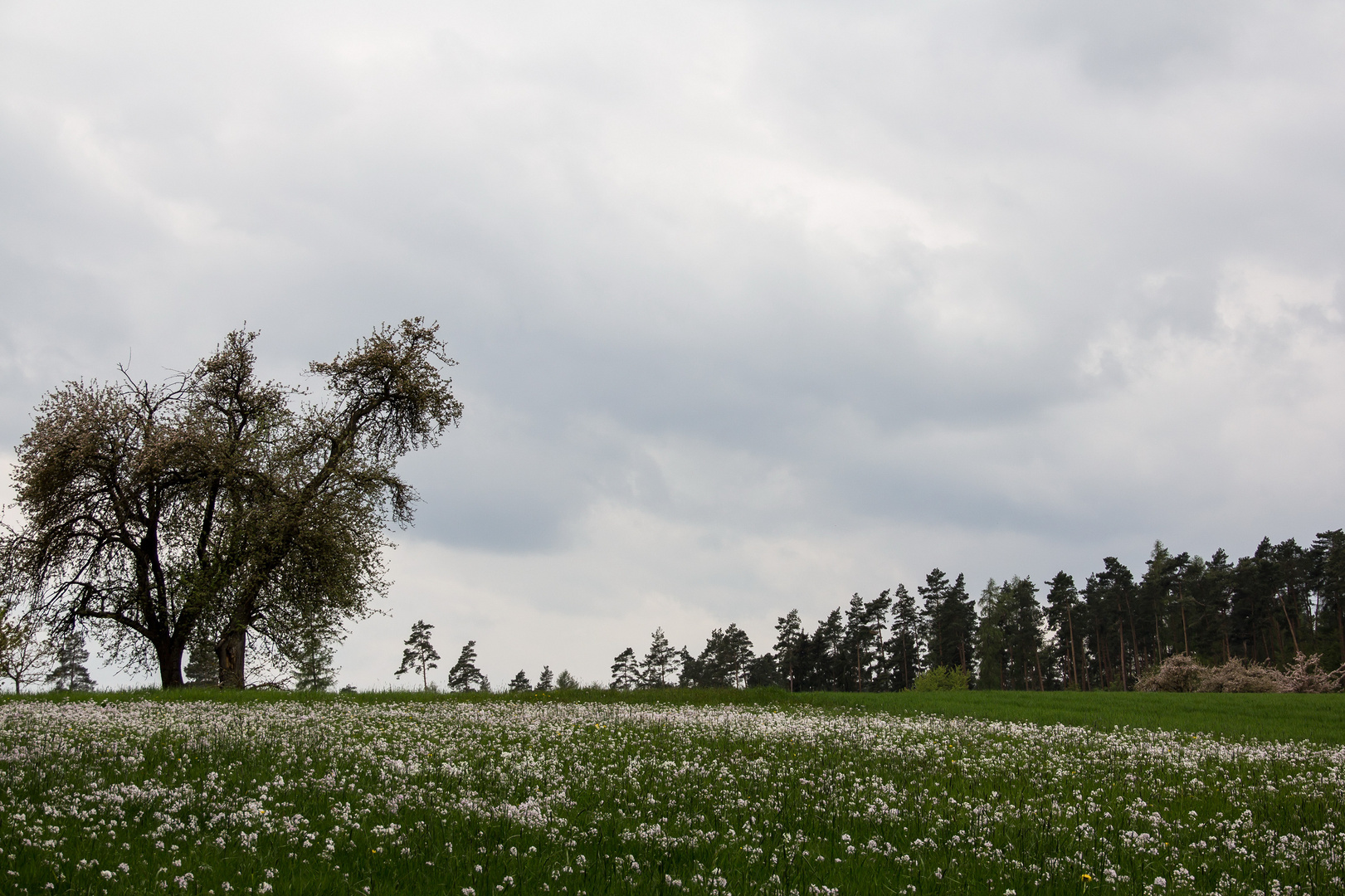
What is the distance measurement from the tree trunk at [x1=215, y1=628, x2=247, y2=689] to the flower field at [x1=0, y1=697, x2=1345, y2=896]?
1663cm

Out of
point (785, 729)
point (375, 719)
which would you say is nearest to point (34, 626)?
point (375, 719)

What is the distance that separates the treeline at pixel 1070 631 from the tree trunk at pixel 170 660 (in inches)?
2605

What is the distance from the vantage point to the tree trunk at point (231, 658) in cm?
3012

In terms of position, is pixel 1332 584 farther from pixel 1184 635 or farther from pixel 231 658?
pixel 231 658

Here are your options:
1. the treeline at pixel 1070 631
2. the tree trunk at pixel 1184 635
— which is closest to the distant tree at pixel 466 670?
the treeline at pixel 1070 631

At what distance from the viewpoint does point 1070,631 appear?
93000mm

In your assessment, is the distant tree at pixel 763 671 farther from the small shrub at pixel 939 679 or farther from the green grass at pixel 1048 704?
A: the green grass at pixel 1048 704

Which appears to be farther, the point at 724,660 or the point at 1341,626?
the point at 724,660

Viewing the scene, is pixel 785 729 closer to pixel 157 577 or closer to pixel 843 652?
pixel 157 577

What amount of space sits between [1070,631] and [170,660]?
91192 mm

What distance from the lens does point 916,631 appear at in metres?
104

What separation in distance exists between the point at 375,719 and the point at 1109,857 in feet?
43.6

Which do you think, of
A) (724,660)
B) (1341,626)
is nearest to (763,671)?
(724,660)

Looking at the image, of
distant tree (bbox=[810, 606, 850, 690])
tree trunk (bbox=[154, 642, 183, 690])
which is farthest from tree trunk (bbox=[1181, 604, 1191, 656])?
tree trunk (bbox=[154, 642, 183, 690])
